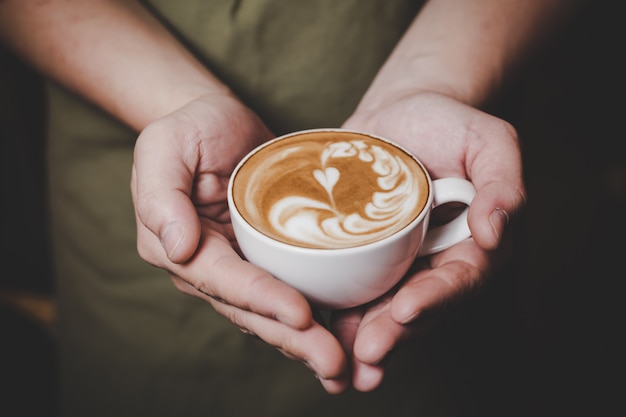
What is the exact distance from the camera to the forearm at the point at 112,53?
111 cm

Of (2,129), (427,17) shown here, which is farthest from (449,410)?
(2,129)

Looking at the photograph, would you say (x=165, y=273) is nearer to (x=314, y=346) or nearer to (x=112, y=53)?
(x=112, y=53)

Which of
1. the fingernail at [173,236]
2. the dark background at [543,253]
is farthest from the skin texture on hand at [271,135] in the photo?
the dark background at [543,253]

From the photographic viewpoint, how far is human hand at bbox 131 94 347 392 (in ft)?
2.50

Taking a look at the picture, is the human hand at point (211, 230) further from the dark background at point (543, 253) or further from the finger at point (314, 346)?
the dark background at point (543, 253)

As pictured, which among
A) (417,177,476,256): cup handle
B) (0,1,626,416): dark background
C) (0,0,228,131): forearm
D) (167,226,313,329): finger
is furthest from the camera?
(0,1,626,416): dark background

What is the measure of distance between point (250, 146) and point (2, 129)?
4.28 feet

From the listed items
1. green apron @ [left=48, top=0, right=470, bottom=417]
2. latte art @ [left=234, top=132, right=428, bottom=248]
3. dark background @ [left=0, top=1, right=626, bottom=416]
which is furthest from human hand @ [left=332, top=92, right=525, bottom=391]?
dark background @ [left=0, top=1, right=626, bottom=416]

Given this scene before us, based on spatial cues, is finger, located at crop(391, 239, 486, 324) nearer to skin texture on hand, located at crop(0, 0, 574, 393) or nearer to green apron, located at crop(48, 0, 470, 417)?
skin texture on hand, located at crop(0, 0, 574, 393)

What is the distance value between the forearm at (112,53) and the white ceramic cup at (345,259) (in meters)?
0.33

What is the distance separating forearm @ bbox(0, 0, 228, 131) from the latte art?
0.26 m

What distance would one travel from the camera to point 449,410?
1.49 meters

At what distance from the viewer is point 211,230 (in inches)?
36.4

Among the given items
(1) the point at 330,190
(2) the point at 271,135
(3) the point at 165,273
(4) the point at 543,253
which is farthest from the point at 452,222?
(4) the point at 543,253
